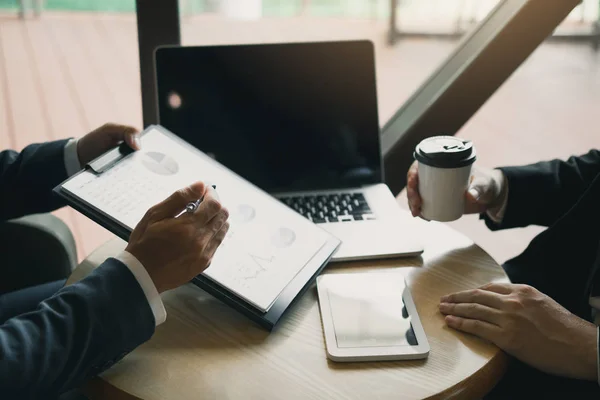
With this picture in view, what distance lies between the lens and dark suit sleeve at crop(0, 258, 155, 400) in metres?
0.68

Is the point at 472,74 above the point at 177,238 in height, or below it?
above

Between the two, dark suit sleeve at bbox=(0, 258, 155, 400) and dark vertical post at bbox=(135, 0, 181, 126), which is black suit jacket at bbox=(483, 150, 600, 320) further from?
dark vertical post at bbox=(135, 0, 181, 126)

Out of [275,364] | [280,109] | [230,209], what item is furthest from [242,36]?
[275,364]

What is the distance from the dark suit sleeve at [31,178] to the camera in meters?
1.09

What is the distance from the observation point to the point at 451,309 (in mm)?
874

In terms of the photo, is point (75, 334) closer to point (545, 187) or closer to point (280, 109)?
point (280, 109)

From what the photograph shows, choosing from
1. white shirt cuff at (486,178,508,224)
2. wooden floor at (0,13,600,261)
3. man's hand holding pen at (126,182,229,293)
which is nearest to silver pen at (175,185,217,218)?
man's hand holding pen at (126,182,229,293)

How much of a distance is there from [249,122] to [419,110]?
0.55 m

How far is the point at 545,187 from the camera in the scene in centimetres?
112

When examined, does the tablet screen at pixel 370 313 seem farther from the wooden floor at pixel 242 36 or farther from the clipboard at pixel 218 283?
the wooden floor at pixel 242 36

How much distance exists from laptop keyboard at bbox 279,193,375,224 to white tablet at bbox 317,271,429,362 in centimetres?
17

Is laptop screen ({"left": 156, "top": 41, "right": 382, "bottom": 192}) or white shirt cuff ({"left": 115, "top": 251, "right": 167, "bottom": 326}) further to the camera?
laptop screen ({"left": 156, "top": 41, "right": 382, "bottom": 192})

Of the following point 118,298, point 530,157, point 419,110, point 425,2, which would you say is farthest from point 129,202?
point 530,157

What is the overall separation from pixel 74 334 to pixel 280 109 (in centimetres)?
65
